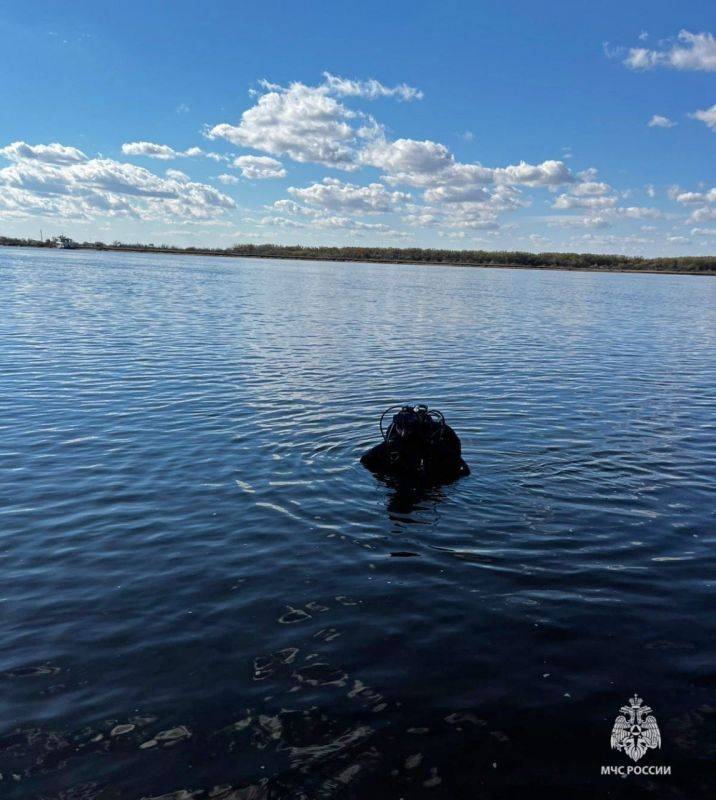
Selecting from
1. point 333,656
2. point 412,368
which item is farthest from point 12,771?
point 412,368

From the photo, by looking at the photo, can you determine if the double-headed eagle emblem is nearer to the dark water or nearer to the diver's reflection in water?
the dark water

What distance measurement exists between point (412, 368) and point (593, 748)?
22167 millimetres

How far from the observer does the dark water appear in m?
5.70

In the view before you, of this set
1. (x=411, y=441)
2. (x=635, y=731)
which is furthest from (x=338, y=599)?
(x=411, y=441)

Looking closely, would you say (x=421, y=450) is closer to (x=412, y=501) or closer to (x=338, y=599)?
(x=412, y=501)

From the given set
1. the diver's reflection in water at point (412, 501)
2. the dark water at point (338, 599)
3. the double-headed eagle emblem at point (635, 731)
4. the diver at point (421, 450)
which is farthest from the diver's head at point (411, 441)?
the double-headed eagle emblem at point (635, 731)

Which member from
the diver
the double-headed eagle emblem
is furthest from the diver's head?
the double-headed eagle emblem

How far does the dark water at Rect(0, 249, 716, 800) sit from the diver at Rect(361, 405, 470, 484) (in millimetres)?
733

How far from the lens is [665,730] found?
19.9 feet

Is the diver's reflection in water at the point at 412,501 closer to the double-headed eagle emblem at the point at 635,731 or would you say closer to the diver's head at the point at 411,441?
the diver's head at the point at 411,441

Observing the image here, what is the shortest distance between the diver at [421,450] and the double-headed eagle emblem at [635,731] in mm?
6999

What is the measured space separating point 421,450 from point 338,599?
5193 mm

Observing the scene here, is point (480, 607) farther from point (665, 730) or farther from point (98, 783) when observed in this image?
point (98, 783)

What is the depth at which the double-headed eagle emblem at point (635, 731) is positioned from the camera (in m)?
5.88
